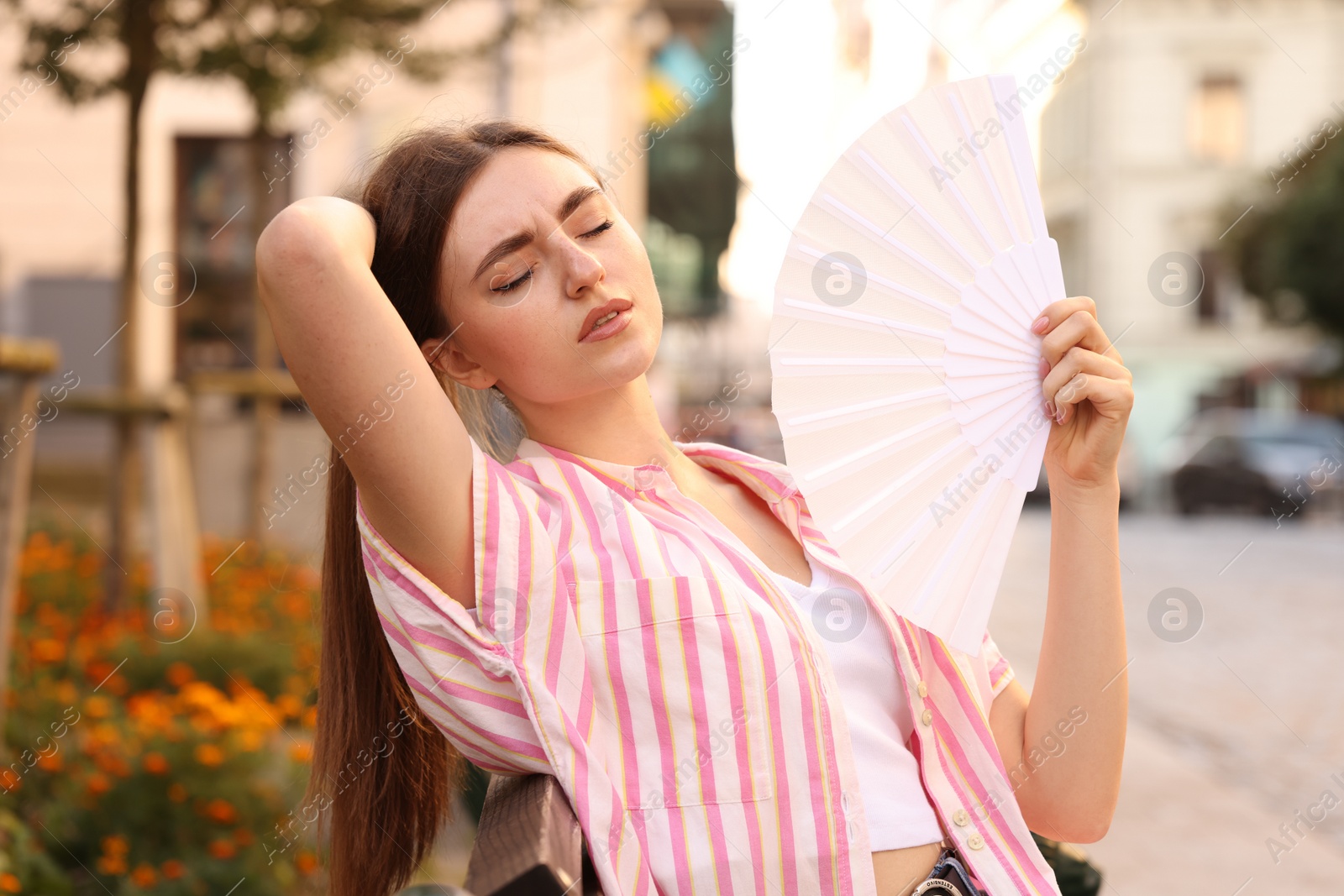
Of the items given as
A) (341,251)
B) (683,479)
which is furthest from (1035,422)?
(341,251)

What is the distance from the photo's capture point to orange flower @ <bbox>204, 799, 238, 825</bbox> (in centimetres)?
293

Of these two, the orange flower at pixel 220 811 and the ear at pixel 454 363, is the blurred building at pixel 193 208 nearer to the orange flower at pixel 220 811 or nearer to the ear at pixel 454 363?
the orange flower at pixel 220 811

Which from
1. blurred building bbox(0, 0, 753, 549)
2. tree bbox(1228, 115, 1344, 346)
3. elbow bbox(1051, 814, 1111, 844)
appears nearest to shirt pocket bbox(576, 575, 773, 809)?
elbow bbox(1051, 814, 1111, 844)

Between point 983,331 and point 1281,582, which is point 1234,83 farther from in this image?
point 983,331

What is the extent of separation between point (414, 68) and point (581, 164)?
194 inches

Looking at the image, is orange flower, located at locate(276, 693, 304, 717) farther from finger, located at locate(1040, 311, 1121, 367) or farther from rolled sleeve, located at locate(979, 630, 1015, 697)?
finger, located at locate(1040, 311, 1121, 367)

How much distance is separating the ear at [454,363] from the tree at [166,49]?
3.68 meters

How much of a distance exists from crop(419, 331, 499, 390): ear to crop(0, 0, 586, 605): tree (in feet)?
12.1

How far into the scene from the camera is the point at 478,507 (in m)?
1.38

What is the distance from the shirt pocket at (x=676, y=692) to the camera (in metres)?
1.37

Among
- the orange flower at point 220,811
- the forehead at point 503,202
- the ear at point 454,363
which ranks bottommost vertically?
the orange flower at point 220,811

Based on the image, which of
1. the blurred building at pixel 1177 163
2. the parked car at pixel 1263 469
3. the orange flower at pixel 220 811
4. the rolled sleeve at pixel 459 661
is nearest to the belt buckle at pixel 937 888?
the rolled sleeve at pixel 459 661

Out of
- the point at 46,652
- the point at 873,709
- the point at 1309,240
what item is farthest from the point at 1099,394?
the point at 1309,240

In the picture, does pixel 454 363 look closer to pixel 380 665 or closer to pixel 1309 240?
pixel 380 665
